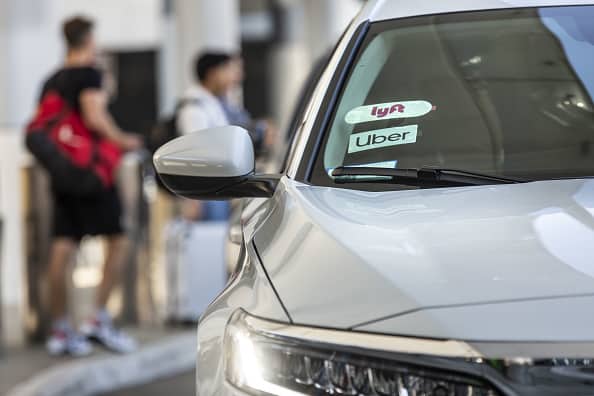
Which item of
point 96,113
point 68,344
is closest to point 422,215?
point 96,113

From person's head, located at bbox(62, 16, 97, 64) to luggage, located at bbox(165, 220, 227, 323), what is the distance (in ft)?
4.27

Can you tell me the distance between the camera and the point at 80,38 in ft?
24.7

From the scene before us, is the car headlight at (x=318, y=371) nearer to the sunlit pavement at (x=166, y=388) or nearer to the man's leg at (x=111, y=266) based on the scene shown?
the sunlit pavement at (x=166, y=388)

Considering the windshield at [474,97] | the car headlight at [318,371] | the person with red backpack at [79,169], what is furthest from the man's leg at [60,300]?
the car headlight at [318,371]

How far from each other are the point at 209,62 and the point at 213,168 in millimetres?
5037

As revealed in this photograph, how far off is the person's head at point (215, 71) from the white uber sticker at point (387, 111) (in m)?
4.71

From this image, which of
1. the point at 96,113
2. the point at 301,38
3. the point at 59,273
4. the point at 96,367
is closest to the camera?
the point at 96,367

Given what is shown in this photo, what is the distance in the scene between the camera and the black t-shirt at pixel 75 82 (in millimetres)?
7324

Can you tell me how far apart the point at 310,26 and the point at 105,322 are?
19.4 metres

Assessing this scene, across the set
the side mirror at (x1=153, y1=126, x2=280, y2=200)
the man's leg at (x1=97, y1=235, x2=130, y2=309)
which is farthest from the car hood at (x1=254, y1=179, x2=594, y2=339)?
the man's leg at (x1=97, y1=235, x2=130, y2=309)

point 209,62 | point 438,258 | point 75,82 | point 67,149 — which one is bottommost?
point 67,149

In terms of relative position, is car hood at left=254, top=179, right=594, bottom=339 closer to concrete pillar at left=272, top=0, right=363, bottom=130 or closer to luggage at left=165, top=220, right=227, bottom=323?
luggage at left=165, top=220, right=227, bottom=323

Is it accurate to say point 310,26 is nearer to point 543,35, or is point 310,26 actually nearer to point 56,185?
point 56,185

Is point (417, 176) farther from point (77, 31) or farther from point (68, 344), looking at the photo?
point (77, 31)
